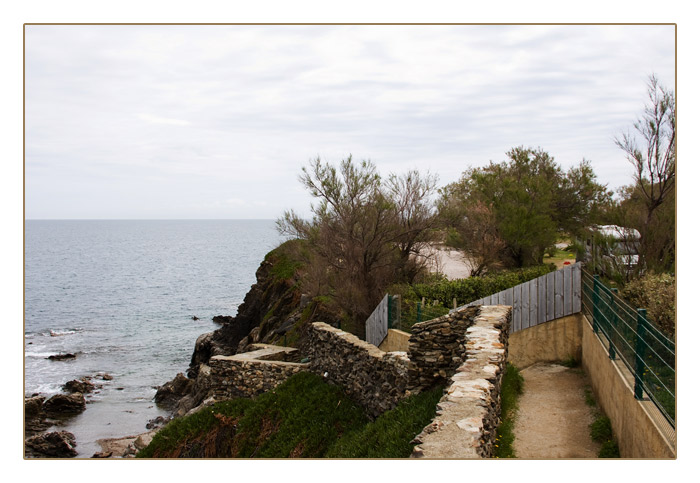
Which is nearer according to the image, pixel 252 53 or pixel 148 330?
pixel 252 53

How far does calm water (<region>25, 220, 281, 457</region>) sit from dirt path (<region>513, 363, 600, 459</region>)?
Answer: 6920 mm

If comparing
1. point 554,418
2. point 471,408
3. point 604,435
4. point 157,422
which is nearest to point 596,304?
point 554,418

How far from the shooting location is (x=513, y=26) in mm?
6863

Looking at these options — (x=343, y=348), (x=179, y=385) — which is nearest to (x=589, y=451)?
(x=343, y=348)

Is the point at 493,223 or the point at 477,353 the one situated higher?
the point at 493,223

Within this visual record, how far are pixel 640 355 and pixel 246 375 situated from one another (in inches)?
440

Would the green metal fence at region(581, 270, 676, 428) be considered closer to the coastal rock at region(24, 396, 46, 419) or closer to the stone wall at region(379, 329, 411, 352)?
the stone wall at region(379, 329, 411, 352)

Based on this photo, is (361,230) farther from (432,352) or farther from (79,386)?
(79,386)

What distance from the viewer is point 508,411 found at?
27.3 ft

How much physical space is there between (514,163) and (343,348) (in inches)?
1053

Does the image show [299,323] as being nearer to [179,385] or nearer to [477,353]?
[179,385]

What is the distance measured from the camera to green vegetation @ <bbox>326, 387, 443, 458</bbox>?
7734 mm

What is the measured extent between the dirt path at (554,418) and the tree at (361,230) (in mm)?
10866

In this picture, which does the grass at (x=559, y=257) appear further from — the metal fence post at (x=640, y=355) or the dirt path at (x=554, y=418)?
the metal fence post at (x=640, y=355)
